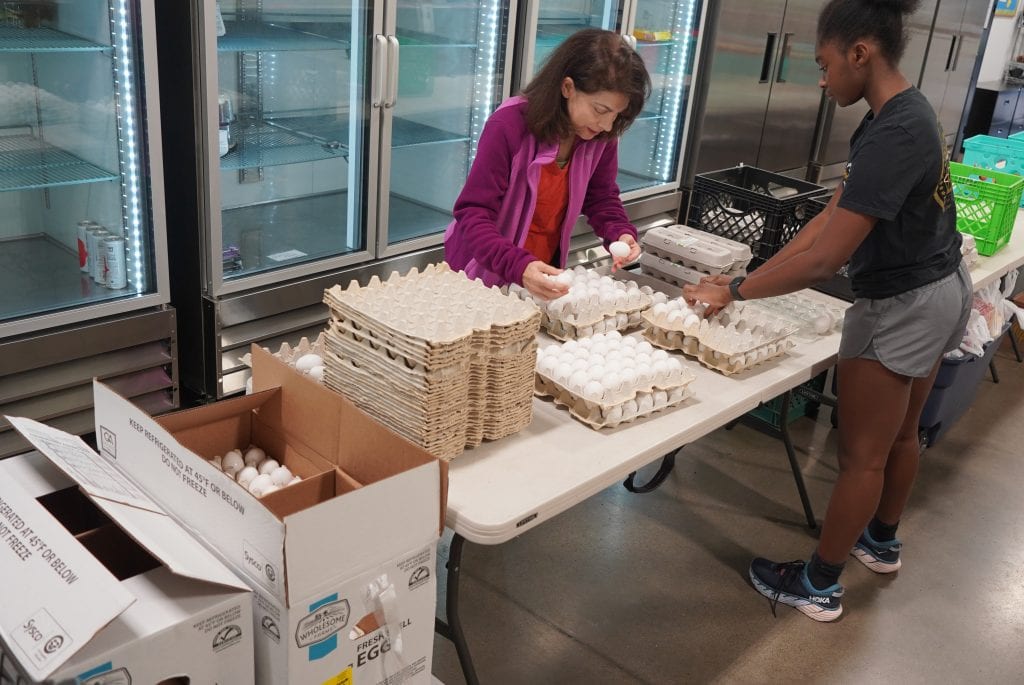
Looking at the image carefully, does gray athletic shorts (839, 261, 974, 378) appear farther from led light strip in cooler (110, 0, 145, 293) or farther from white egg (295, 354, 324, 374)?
led light strip in cooler (110, 0, 145, 293)

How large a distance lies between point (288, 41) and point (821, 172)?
3.72 m

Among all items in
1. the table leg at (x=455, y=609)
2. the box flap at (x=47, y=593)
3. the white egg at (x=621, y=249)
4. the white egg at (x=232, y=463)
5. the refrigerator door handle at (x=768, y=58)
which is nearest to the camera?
the box flap at (x=47, y=593)

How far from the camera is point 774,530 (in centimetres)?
337

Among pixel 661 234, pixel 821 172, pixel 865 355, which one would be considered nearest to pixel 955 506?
pixel 865 355

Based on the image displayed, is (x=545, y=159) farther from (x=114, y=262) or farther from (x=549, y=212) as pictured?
(x=114, y=262)

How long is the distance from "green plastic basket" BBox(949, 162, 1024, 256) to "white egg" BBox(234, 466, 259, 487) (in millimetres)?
2784

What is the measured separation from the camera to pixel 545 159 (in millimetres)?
2523

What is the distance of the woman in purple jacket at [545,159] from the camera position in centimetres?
236

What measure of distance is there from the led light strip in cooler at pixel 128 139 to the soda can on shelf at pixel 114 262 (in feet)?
0.08

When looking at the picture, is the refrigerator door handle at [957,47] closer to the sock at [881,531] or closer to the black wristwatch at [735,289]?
the sock at [881,531]

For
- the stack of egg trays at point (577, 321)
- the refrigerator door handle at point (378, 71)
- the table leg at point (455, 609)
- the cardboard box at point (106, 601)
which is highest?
the refrigerator door handle at point (378, 71)

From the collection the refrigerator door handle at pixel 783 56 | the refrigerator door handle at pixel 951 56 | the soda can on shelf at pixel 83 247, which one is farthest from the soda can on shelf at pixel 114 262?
the refrigerator door handle at pixel 951 56

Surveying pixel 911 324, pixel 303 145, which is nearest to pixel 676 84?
pixel 303 145

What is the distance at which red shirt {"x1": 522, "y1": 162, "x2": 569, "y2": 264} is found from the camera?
8.72 ft
